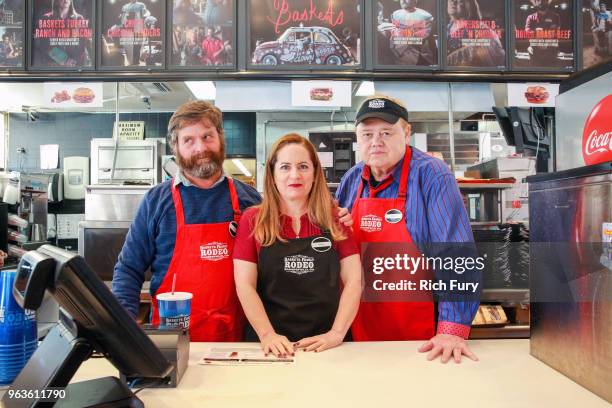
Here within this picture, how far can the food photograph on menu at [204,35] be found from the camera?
2939mm

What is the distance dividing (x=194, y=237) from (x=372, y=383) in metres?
1.03

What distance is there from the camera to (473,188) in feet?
10.7

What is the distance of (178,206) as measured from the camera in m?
1.92

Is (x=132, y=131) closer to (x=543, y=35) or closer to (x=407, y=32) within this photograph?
(x=407, y=32)

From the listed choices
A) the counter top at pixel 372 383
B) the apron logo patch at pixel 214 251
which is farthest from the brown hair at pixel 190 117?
the counter top at pixel 372 383

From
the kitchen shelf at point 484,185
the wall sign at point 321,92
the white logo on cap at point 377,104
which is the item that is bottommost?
the kitchen shelf at point 484,185

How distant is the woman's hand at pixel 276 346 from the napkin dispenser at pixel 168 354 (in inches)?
11.7

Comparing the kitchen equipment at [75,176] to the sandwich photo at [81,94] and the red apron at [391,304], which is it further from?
the red apron at [391,304]

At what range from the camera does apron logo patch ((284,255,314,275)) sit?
5.77 ft

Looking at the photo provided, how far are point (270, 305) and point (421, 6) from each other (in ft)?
7.30

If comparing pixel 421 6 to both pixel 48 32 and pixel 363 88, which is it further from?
pixel 363 88

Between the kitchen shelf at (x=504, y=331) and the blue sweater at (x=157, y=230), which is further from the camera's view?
the kitchen shelf at (x=504, y=331)

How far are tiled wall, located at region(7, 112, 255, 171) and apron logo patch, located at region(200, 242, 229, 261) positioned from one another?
7811mm

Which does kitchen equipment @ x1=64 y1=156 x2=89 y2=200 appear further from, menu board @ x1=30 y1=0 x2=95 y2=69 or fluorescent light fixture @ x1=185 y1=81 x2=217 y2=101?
menu board @ x1=30 y1=0 x2=95 y2=69
